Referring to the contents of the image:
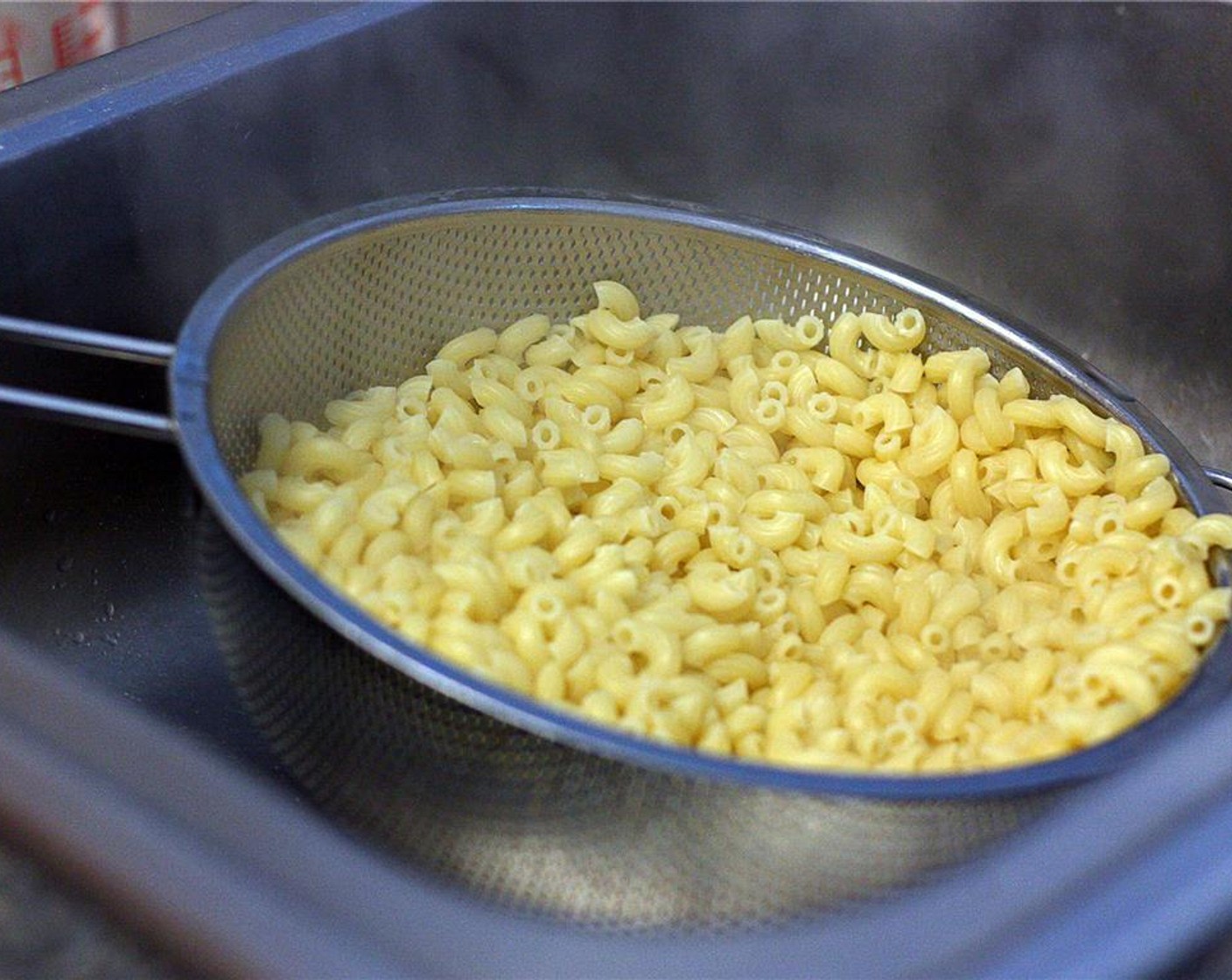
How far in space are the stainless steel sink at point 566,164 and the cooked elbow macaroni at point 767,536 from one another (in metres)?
0.21

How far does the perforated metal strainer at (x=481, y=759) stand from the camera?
2.19 feet

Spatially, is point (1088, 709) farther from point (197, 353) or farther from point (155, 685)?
point (155, 685)

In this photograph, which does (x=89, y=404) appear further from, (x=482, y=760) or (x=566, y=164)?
(x=566, y=164)

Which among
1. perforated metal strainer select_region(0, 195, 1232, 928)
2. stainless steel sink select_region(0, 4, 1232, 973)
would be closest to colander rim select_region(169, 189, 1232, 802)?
perforated metal strainer select_region(0, 195, 1232, 928)

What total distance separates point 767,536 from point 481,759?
0.27 metres

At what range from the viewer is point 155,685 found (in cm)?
104

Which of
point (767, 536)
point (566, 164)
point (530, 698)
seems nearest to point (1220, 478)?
point (767, 536)

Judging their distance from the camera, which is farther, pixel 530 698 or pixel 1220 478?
pixel 1220 478

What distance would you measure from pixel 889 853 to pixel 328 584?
11.8 inches

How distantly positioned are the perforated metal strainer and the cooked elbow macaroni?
0.04 m

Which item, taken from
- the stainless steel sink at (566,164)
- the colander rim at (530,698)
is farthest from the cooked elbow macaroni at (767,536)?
the stainless steel sink at (566,164)

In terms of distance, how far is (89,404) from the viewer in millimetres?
767

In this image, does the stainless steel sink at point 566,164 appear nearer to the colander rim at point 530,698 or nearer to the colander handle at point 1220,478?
the colander rim at point 530,698

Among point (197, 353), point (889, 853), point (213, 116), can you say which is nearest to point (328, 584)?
point (197, 353)
